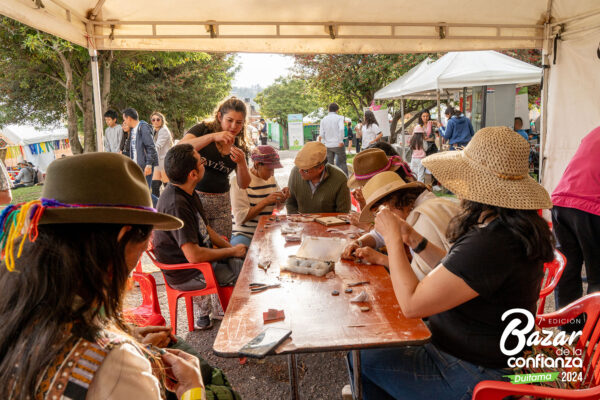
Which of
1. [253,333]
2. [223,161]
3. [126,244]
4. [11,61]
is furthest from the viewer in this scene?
[11,61]

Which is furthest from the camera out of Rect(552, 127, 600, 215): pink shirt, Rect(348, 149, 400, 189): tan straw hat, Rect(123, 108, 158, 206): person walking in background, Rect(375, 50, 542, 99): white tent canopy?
Rect(375, 50, 542, 99): white tent canopy

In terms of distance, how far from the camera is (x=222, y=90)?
19141mm

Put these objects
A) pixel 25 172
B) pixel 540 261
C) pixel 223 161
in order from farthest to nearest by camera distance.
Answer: pixel 25 172 < pixel 223 161 < pixel 540 261

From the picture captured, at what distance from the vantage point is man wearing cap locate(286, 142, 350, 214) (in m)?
4.11

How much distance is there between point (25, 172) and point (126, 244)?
17043 mm

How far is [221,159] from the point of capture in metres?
3.89

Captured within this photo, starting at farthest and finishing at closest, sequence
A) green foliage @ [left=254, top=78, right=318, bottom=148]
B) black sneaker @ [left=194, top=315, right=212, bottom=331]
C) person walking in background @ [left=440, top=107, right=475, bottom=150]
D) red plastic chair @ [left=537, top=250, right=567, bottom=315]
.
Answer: green foliage @ [left=254, top=78, right=318, bottom=148] < person walking in background @ [left=440, top=107, right=475, bottom=150] < black sneaker @ [left=194, top=315, right=212, bottom=331] < red plastic chair @ [left=537, top=250, right=567, bottom=315]

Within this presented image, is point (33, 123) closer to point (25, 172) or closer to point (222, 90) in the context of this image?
point (25, 172)

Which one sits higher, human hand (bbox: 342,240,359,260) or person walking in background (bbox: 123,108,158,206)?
person walking in background (bbox: 123,108,158,206)

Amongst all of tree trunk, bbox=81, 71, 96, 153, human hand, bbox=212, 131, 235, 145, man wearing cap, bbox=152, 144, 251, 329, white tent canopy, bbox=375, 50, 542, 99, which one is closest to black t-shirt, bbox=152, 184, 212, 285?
man wearing cap, bbox=152, 144, 251, 329

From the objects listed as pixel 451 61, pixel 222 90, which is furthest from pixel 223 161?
pixel 222 90

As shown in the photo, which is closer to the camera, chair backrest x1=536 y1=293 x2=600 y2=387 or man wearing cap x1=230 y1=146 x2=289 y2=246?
chair backrest x1=536 y1=293 x2=600 y2=387

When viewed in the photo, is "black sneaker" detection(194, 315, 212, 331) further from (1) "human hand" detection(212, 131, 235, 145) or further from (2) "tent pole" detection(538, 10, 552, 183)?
(2) "tent pole" detection(538, 10, 552, 183)

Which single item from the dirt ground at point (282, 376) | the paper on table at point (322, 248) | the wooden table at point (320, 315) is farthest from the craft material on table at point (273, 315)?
the dirt ground at point (282, 376)
